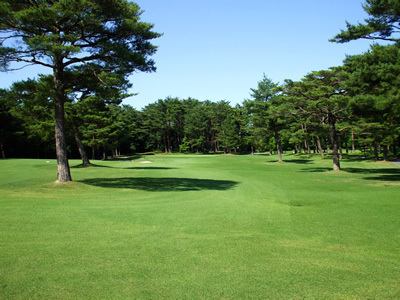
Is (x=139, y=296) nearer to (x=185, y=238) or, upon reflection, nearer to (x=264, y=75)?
(x=185, y=238)

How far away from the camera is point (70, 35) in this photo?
1417 centimetres

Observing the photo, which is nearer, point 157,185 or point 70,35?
point 70,35

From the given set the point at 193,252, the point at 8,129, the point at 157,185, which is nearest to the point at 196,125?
the point at 8,129

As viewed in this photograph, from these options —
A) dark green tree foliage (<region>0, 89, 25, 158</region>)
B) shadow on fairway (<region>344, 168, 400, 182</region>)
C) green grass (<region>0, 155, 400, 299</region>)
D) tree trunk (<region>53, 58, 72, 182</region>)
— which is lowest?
shadow on fairway (<region>344, 168, 400, 182</region>)

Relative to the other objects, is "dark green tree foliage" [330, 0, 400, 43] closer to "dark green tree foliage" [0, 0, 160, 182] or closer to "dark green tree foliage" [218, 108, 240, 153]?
"dark green tree foliage" [0, 0, 160, 182]

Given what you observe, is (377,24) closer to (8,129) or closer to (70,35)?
(70,35)

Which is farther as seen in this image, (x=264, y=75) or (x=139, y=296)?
(x=264, y=75)

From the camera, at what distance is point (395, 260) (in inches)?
228

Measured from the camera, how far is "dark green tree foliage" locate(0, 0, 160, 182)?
1341 centimetres

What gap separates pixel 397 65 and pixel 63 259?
669 inches

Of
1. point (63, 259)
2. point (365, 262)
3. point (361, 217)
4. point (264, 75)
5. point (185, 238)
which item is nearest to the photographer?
point (63, 259)

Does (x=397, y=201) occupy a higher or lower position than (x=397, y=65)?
lower

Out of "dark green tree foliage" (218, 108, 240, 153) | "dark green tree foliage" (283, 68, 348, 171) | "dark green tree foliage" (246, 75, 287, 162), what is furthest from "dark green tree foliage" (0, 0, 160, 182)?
"dark green tree foliage" (218, 108, 240, 153)

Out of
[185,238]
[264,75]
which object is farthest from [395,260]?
[264,75]
